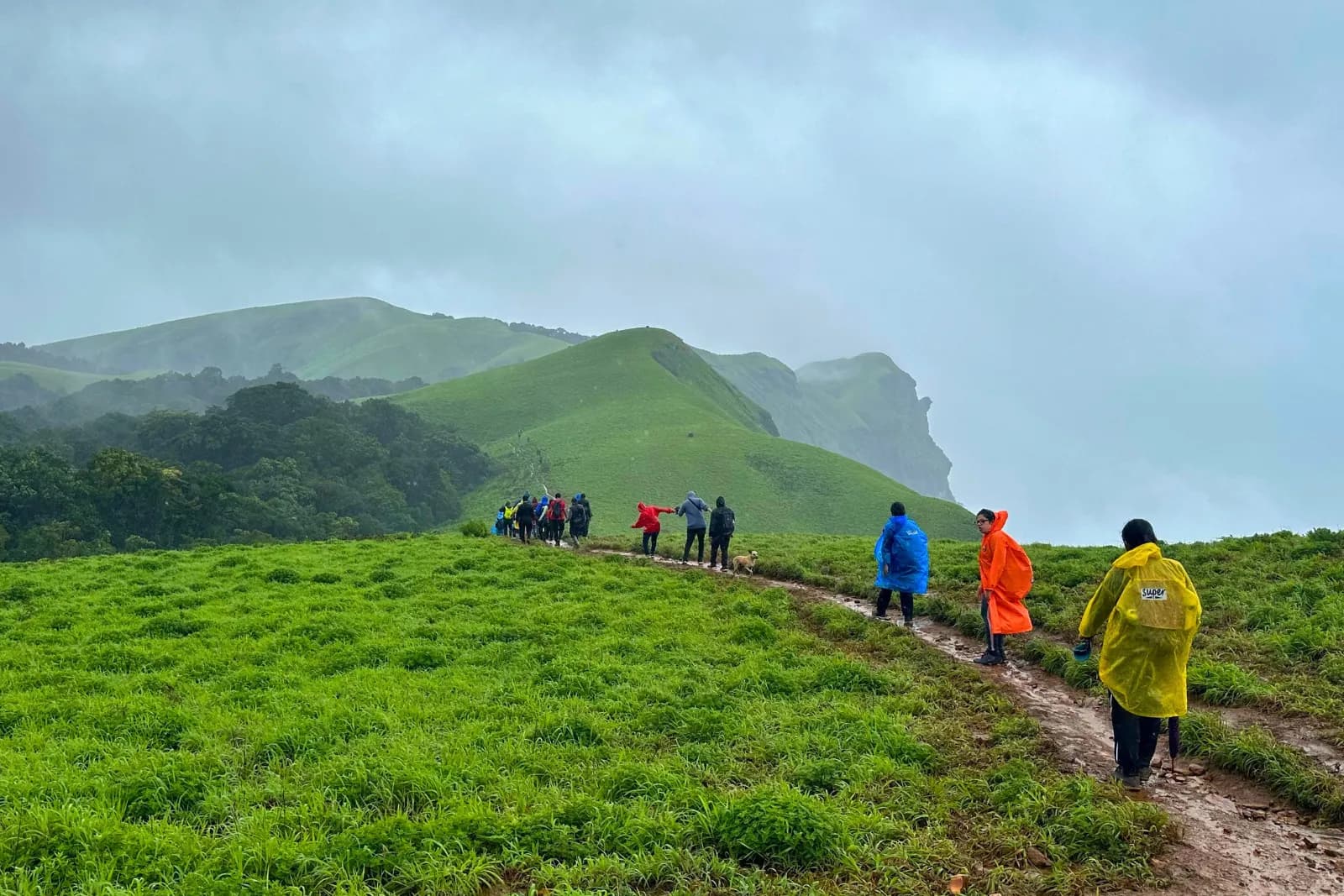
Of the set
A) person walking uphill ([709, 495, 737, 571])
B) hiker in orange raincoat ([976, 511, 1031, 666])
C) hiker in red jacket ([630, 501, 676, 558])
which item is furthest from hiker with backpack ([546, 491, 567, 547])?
hiker in orange raincoat ([976, 511, 1031, 666])

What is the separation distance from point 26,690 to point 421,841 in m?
8.72

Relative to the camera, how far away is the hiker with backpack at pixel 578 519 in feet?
101

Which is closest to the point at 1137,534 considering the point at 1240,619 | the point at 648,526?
the point at 1240,619

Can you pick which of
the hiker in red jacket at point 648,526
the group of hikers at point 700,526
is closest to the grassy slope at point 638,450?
the hiker in red jacket at point 648,526

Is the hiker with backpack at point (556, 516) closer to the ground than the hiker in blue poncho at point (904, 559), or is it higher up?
closer to the ground

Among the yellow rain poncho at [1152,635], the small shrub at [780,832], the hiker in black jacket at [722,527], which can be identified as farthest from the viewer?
the hiker in black jacket at [722,527]

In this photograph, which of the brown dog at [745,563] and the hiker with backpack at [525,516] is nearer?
the brown dog at [745,563]

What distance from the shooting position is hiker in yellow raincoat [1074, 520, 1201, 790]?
7.27m

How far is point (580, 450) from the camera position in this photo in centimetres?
9844

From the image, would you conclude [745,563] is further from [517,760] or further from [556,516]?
[517,760]

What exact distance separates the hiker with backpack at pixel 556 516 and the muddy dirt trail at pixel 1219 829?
2232cm

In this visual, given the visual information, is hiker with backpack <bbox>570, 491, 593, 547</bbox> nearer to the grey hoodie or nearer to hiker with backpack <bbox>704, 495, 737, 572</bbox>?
the grey hoodie

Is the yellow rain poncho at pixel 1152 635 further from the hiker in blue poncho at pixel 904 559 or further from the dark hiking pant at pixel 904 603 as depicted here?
the dark hiking pant at pixel 904 603

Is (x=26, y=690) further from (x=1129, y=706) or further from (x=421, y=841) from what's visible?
(x=1129, y=706)
